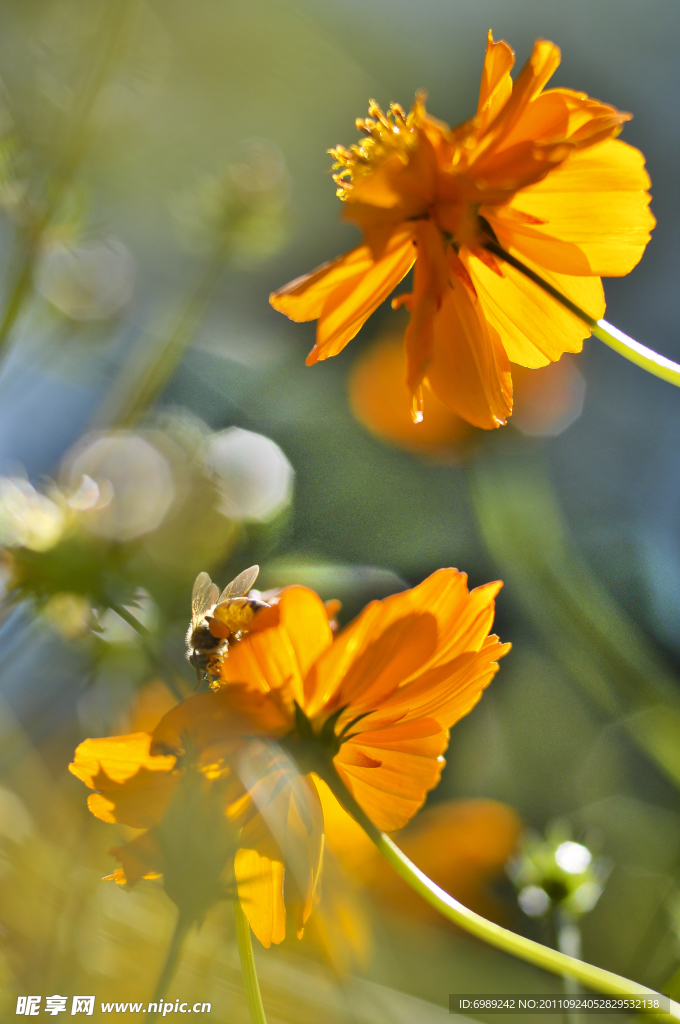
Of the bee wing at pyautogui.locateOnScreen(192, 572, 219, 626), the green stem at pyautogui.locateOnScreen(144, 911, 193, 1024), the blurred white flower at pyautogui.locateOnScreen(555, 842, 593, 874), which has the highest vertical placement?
the green stem at pyautogui.locateOnScreen(144, 911, 193, 1024)

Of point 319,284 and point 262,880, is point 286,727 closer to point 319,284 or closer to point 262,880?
point 262,880

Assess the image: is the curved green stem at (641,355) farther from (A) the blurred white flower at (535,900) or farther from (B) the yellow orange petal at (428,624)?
(A) the blurred white flower at (535,900)

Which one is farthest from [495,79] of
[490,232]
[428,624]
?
[428,624]

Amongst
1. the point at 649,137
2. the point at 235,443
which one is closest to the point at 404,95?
the point at 649,137

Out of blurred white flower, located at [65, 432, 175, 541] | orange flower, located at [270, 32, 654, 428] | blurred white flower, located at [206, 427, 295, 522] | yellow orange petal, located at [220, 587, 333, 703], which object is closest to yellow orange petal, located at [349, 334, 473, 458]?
blurred white flower, located at [206, 427, 295, 522]

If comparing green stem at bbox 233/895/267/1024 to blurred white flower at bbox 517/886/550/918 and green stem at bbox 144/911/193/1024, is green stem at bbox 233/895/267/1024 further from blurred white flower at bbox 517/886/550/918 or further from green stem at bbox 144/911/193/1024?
blurred white flower at bbox 517/886/550/918

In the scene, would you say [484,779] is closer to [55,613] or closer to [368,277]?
[55,613]

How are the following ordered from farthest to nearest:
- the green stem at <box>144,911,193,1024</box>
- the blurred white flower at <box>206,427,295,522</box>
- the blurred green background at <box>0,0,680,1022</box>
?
the blurred white flower at <box>206,427,295,522</box> → the blurred green background at <box>0,0,680,1022</box> → the green stem at <box>144,911,193,1024</box>
